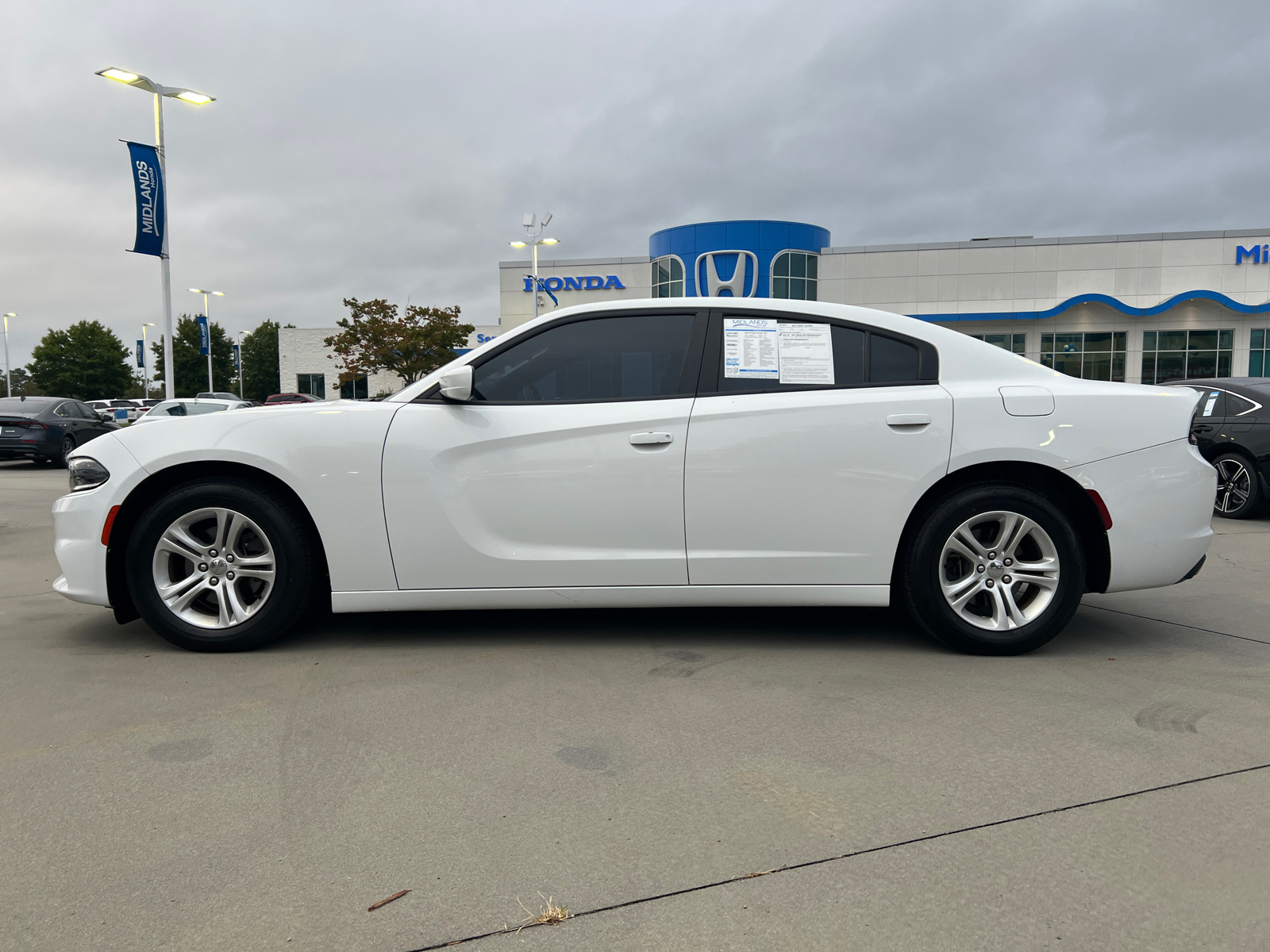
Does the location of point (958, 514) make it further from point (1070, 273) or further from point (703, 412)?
point (1070, 273)

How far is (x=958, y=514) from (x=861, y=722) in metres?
1.22

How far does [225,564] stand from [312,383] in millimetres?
61321

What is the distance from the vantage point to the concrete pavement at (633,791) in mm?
1963

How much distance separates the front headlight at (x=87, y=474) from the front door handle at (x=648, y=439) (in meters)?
2.34

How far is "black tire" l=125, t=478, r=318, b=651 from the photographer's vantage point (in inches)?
155

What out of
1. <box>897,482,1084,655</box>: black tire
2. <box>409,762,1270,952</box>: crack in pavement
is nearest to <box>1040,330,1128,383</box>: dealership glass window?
<box>897,482,1084,655</box>: black tire

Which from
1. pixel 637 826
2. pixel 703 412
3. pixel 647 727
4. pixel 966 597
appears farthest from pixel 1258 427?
pixel 637 826

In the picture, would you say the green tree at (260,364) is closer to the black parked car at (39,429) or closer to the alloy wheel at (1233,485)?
the black parked car at (39,429)

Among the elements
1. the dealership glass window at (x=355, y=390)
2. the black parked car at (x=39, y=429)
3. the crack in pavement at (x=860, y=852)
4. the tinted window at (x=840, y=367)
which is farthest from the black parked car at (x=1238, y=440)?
the dealership glass window at (x=355, y=390)

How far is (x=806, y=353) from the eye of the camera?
13.4ft

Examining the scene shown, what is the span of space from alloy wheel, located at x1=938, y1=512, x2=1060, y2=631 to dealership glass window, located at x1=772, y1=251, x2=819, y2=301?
3626 cm

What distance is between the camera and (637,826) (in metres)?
2.37

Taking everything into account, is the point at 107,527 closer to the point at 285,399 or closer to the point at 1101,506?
the point at 1101,506

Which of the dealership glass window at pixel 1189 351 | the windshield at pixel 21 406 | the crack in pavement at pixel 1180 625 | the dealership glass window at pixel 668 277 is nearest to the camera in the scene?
the crack in pavement at pixel 1180 625
